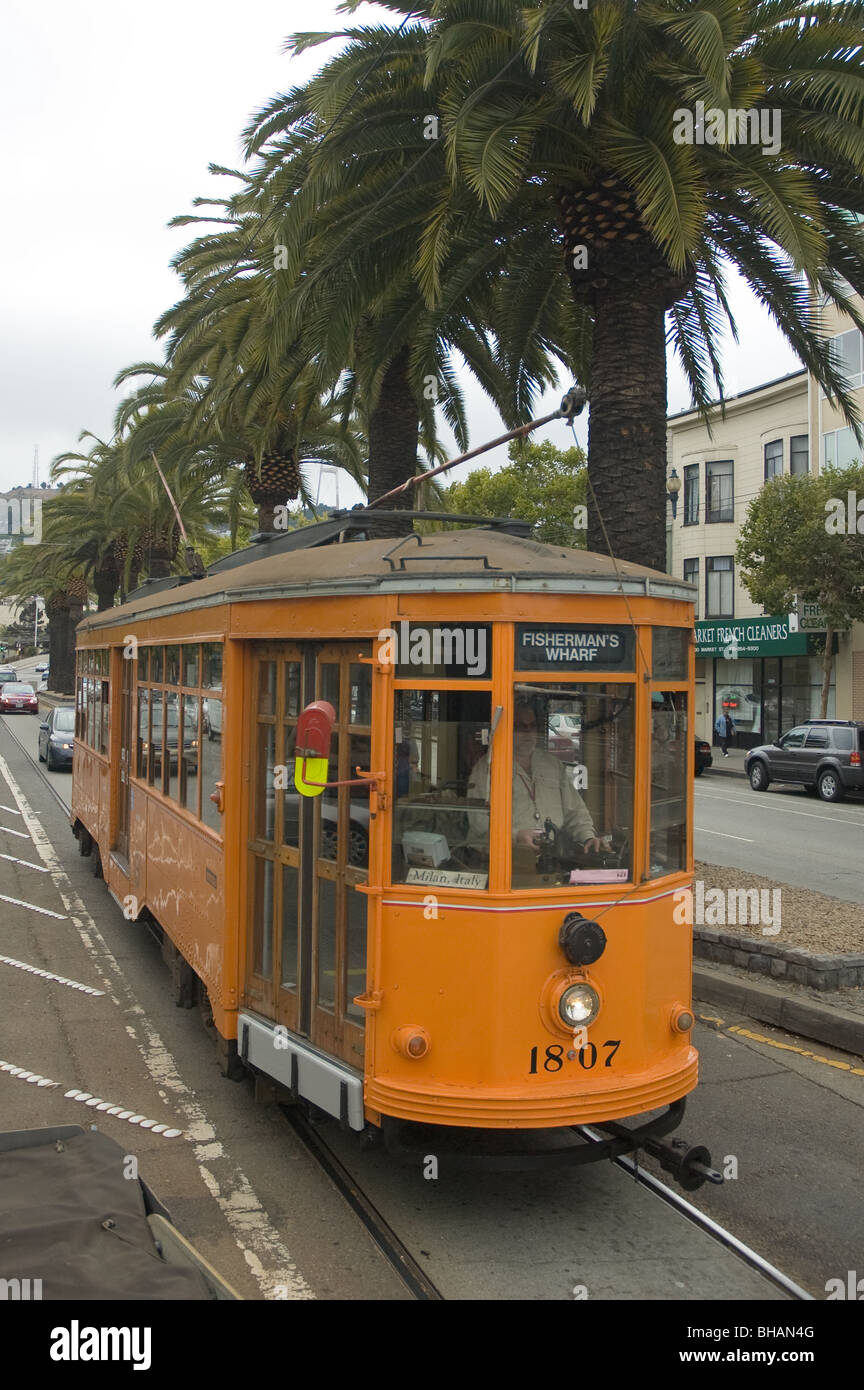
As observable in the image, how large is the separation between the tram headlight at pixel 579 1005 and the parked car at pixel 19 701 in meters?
47.0

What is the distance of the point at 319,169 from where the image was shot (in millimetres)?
9648

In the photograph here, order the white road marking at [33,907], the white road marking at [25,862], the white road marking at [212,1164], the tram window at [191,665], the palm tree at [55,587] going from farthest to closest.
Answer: the palm tree at [55,587], the white road marking at [25,862], the white road marking at [33,907], the tram window at [191,665], the white road marking at [212,1164]

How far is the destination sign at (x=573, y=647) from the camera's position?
15.7ft

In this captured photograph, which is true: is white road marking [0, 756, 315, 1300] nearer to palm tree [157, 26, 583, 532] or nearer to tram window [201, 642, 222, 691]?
tram window [201, 642, 222, 691]

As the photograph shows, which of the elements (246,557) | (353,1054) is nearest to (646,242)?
(246,557)

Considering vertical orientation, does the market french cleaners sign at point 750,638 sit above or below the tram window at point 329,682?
above

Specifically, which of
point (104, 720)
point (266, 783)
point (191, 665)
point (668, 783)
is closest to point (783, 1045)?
point (668, 783)

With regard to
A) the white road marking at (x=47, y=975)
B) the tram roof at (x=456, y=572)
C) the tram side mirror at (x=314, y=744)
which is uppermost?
the tram roof at (x=456, y=572)

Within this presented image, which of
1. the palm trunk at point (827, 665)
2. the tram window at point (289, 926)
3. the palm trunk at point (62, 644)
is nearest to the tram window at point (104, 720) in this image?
the tram window at point (289, 926)

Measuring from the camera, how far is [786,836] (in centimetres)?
1744

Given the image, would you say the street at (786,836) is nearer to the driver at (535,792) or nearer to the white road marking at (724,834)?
the white road marking at (724,834)

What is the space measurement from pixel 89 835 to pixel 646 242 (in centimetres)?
889

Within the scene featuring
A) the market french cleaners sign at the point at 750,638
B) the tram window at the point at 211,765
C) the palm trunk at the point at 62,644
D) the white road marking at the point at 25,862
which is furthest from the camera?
the palm trunk at the point at 62,644

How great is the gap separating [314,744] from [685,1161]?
2.37m
